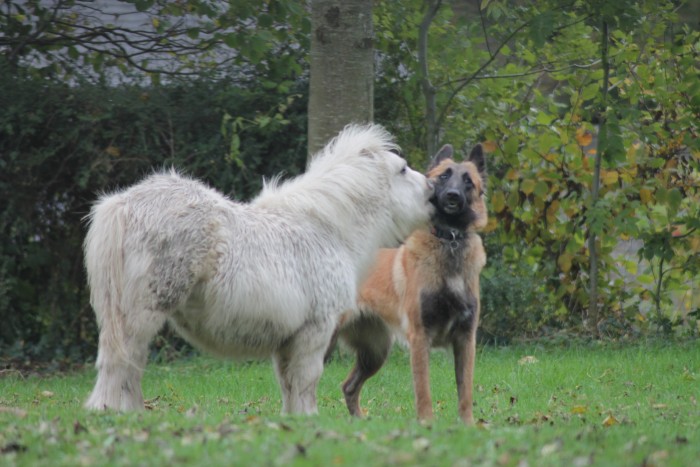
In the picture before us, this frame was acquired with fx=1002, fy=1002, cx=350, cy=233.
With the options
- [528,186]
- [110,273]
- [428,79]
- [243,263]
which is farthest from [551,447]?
[528,186]

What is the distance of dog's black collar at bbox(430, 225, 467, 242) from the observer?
7699mm

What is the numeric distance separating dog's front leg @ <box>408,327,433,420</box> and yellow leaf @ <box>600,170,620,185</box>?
5.12 m

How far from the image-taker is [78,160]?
1167 centimetres

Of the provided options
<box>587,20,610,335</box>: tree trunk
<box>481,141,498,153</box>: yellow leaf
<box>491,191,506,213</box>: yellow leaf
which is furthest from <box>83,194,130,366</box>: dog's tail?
<box>491,191,506,213</box>: yellow leaf

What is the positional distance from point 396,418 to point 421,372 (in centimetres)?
58

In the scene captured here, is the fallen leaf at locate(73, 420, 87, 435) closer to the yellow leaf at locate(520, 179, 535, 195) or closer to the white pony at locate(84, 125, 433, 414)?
the white pony at locate(84, 125, 433, 414)

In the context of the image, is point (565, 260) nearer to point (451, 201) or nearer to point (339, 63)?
point (339, 63)

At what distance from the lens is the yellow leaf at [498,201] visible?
11.9 m

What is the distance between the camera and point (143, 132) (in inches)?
455

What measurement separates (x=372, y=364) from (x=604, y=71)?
478 cm

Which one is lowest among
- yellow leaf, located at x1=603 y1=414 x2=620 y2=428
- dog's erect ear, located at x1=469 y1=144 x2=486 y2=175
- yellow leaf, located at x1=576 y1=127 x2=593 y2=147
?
yellow leaf, located at x1=603 y1=414 x2=620 y2=428

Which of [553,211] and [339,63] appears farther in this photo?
[553,211]

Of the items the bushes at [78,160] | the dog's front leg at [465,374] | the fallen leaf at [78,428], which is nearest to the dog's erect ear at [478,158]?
Result: the dog's front leg at [465,374]

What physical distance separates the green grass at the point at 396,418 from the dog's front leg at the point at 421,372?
19 cm
